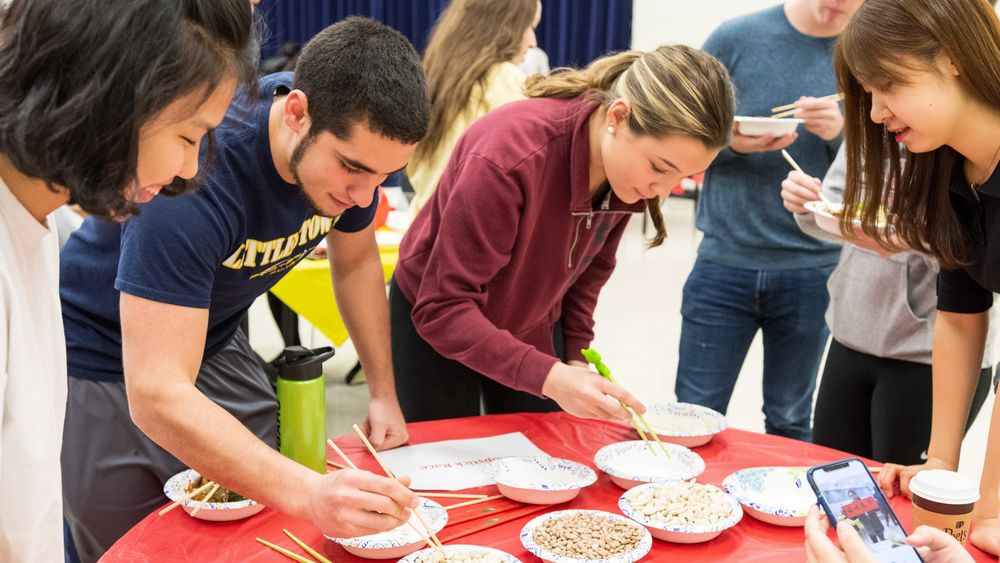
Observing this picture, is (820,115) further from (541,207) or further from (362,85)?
(362,85)

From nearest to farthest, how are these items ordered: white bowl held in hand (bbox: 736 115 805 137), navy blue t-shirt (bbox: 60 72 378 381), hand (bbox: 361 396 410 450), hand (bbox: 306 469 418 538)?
hand (bbox: 306 469 418 538)
navy blue t-shirt (bbox: 60 72 378 381)
hand (bbox: 361 396 410 450)
white bowl held in hand (bbox: 736 115 805 137)

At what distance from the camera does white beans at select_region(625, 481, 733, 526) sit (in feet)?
4.55

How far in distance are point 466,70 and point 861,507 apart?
88.9 inches

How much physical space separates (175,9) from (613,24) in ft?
23.7

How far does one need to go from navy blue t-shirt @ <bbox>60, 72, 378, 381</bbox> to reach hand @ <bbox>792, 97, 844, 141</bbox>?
141cm

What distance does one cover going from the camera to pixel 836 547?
1091 mm

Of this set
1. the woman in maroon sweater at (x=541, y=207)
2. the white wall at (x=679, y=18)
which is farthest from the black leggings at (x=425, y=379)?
the white wall at (x=679, y=18)

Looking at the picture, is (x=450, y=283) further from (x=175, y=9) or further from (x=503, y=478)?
(x=175, y=9)

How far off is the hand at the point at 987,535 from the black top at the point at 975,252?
40cm

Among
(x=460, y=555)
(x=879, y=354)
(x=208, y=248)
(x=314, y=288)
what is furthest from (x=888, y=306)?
(x=314, y=288)

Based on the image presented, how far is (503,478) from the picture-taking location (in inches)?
59.8

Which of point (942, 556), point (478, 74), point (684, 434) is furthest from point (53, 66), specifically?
point (478, 74)

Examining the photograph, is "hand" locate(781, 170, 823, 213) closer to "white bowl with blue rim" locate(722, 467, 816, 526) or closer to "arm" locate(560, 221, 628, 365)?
"arm" locate(560, 221, 628, 365)

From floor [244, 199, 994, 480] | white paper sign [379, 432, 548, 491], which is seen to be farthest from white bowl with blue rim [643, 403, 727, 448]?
floor [244, 199, 994, 480]
